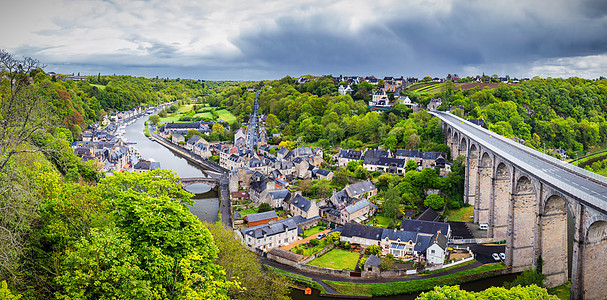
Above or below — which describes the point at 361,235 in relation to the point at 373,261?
above

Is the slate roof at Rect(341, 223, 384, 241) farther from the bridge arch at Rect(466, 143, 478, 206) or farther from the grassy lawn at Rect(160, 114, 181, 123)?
the grassy lawn at Rect(160, 114, 181, 123)

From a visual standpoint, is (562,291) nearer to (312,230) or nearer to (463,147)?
(312,230)

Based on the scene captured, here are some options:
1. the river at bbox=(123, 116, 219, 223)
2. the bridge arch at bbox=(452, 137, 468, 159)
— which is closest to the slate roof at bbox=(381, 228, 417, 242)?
the river at bbox=(123, 116, 219, 223)

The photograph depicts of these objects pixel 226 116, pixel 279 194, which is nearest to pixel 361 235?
pixel 279 194

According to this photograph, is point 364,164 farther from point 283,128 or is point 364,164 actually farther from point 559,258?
point 283,128

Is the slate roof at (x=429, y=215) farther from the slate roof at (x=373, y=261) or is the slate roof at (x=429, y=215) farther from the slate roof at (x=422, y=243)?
the slate roof at (x=373, y=261)

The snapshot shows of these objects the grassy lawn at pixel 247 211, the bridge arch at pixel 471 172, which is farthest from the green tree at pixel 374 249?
the bridge arch at pixel 471 172

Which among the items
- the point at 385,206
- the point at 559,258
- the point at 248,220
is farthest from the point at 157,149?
the point at 559,258
